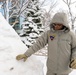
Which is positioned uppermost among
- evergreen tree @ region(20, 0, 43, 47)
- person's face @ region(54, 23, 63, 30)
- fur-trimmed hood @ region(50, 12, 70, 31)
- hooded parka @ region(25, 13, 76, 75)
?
fur-trimmed hood @ region(50, 12, 70, 31)

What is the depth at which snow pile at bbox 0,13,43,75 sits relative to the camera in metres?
2.57

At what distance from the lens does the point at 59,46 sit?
292 cm

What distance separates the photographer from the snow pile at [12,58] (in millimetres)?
2568

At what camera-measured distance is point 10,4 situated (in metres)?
14.6

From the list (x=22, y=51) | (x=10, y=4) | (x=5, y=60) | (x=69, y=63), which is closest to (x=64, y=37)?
(x=69, y=63)

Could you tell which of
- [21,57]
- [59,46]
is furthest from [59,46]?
[21,57]

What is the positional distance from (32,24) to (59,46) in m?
9.89

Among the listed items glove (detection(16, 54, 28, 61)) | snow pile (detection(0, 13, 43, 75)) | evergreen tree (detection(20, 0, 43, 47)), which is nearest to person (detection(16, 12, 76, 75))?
glove (detection(16, 54, 28, 61))

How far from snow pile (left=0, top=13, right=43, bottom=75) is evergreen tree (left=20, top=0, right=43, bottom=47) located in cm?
908

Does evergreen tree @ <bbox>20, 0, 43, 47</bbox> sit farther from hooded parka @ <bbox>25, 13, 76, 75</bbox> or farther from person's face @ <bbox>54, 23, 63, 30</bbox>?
person's face @ <bbox>54, 23, 63, 30</bbox>

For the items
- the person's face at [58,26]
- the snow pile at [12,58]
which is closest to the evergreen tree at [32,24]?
the snow pile at [12,58]

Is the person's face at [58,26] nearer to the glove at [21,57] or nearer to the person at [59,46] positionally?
the person at [59,46]

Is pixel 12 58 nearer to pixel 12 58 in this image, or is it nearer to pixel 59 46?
pixel 12 58

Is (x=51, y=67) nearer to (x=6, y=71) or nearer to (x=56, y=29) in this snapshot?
(x=56, y=29)
